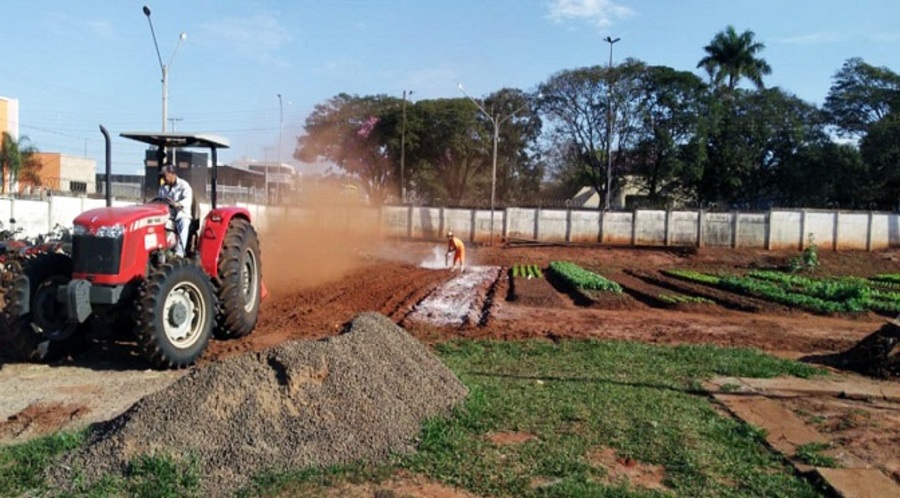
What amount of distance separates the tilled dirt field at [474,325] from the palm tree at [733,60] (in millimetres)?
28094

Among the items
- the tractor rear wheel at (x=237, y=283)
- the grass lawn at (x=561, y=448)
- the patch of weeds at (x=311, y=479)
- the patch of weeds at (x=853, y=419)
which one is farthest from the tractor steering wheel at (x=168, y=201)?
the patch of weeds at (x=853, y=419)

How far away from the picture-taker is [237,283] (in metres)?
9.24

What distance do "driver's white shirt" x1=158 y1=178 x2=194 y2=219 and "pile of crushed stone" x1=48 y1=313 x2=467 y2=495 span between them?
139 inches

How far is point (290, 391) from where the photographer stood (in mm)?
5656

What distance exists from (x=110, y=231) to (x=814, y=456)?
722 cm

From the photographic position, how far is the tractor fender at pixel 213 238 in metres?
8.97

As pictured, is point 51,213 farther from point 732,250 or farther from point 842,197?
point 842,197

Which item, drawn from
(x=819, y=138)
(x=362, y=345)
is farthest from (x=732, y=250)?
(x=362, y=345)

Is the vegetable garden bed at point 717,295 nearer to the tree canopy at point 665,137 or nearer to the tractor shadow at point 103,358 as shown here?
the tractor shadow at point 103,358

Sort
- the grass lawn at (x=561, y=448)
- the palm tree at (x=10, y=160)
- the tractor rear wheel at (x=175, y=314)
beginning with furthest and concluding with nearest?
1. the palm tree at (x=10, y=160)
2. the tractor rear wheel at (x=175, y=314)
3. the grass lawn at (x=561, y=448)

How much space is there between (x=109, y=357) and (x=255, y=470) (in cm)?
473

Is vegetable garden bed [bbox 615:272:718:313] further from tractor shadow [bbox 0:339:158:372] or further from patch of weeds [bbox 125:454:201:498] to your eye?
patch of weeds [bbox 125:454:201:498]

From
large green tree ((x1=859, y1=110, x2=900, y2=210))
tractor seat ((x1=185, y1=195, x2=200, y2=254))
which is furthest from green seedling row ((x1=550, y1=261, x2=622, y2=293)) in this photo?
large green tree ((x1=859, y1=110, x2=900, y2=210))

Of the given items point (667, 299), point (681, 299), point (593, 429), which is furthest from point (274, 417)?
point (681, 299)
